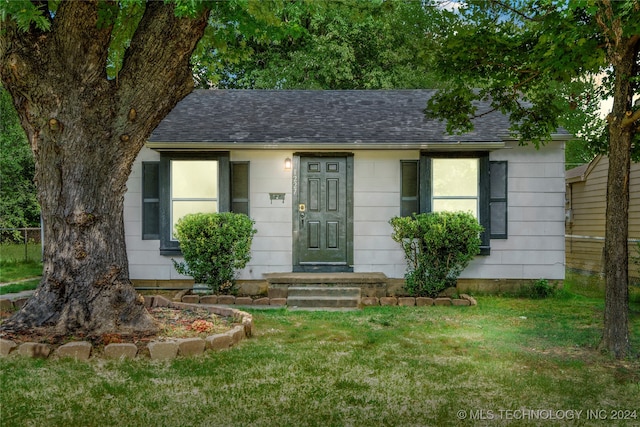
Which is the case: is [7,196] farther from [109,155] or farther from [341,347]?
[341,347]

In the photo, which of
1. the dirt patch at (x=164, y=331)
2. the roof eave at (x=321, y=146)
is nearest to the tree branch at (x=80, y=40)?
the dirt patch at (x=164, y=331)

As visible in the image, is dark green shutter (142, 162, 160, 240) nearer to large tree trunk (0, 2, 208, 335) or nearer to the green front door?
the green front door

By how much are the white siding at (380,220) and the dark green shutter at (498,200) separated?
10 centimetres

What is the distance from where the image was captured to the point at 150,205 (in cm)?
898

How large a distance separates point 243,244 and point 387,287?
2.64 meters

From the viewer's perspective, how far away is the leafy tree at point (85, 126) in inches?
194

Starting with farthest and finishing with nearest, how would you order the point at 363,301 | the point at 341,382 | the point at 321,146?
1. the point at 321,146
2. the point at 363,301
3. the point at 341,382

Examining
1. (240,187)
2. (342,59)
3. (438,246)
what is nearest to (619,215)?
(438,246)

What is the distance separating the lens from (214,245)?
7.99 metres

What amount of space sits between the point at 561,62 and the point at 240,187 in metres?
5.64

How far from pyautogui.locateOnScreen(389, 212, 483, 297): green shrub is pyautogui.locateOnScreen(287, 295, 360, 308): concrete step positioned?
46.1 inches

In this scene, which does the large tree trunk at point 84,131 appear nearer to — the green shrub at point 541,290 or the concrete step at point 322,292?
the concrete step at point 322,292

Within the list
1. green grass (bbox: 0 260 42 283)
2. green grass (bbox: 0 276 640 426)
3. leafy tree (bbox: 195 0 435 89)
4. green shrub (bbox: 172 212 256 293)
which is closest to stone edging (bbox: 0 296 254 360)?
green grass (bbox: 0 276 640 426)

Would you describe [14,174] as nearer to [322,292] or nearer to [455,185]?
[322,292]
